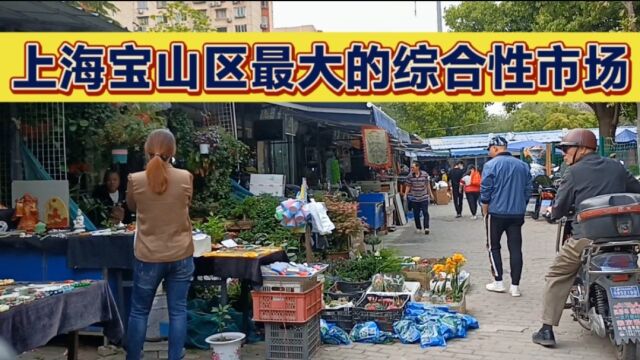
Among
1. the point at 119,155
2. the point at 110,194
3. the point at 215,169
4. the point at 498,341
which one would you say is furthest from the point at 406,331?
the point at 119,155

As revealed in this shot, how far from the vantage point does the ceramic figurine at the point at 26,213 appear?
6254 mm

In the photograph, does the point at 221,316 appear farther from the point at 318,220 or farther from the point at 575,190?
the point at 575,190

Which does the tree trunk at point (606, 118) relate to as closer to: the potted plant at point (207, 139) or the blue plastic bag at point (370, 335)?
the potted plant at point (207, 139)

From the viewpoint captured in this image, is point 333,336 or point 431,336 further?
point 333,336

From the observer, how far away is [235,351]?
4816 millimetres

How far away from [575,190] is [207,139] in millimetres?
5575

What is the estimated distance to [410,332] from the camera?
18.2 ft

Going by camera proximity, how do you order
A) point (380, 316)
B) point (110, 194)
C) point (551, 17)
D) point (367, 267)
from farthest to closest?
1. point (551, 17)
2. point (110, 194)
3. point (367, 267)
4. point (380, 316)

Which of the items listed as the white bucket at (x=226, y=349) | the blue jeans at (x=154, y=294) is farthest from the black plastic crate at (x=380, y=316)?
the blue jeans at (x=154, y=294)

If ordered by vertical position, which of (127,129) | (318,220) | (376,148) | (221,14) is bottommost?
(318,220)

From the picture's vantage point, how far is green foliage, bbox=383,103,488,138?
1355 inches

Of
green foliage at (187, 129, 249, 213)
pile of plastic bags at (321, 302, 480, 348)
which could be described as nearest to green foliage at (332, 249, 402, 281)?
pile of plastic bags at (321, 302, 480, 348)

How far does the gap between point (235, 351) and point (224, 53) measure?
3.13 meters

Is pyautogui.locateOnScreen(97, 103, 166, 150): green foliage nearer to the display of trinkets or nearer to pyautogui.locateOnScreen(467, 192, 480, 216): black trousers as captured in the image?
the display of trinkets
